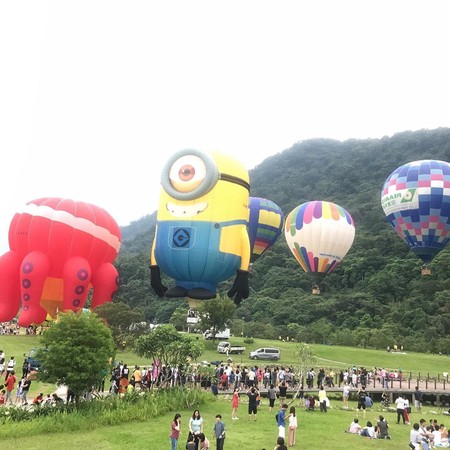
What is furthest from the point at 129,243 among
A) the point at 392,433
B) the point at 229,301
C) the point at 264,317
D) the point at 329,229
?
the point at 392,433

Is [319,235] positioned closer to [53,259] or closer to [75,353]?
[53,259]

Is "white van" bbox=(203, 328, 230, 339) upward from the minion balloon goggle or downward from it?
downward

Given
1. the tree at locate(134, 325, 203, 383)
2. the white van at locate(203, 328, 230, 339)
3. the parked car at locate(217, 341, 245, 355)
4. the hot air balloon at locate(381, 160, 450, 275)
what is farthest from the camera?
the white van at locate(203, 328, 230, 339)

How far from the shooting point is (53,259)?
23.8 m

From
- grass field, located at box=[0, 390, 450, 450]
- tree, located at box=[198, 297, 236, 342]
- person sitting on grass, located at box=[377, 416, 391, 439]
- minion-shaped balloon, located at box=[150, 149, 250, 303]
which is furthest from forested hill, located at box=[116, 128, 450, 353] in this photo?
person sitting on grass, located at box=[377, 416, 391, 439]

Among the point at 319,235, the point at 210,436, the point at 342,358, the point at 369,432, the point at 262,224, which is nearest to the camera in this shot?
the point at 210,436

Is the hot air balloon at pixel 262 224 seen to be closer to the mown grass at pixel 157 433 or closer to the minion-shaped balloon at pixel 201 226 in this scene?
the minion-shaped balloon at pixel 201 226

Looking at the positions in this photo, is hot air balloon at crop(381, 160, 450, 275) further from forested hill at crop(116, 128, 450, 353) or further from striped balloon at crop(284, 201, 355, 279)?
forested hill at crop(116, 128, 450, 353)

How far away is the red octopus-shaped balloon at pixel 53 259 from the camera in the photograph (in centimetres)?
2336

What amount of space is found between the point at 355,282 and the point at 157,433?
61.5 m

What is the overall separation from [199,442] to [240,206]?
39.5 ft

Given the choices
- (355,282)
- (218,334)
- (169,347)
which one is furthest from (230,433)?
(355,282)

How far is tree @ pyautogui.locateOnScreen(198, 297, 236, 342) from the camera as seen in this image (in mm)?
36844

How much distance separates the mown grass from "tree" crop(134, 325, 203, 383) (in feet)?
5.76
